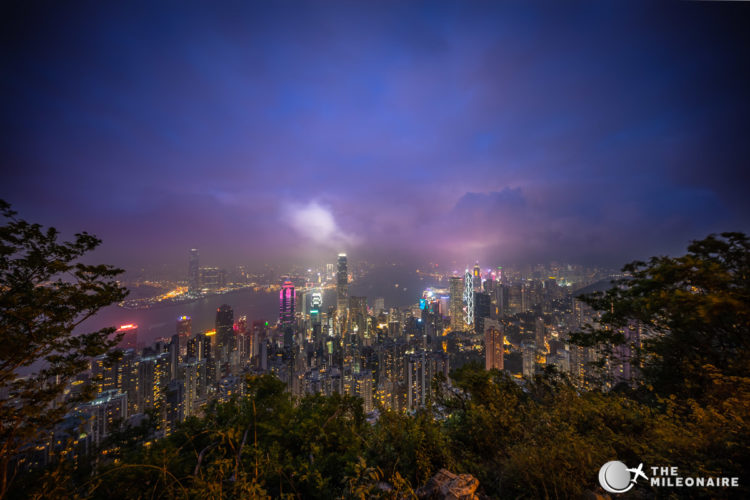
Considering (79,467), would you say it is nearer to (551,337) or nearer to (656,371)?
(656,371)

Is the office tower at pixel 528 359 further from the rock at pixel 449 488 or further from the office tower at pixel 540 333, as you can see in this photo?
the rock at pixel 449 488

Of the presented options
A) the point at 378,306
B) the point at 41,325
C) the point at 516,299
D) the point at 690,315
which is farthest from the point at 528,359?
the point at 378,306

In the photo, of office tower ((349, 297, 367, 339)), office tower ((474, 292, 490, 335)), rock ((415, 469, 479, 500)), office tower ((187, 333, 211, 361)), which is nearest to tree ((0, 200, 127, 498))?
rock ((415, 469, 479, 500))

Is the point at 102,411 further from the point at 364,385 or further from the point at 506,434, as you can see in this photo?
the point at 506,434

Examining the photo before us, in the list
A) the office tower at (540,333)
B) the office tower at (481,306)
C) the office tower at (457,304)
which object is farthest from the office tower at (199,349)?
the office tower at (481,306)

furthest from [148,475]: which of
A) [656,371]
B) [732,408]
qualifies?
[656,371]

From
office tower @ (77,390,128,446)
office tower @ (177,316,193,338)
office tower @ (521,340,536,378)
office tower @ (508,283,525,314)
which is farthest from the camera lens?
office tower @ (508,283,525,314)

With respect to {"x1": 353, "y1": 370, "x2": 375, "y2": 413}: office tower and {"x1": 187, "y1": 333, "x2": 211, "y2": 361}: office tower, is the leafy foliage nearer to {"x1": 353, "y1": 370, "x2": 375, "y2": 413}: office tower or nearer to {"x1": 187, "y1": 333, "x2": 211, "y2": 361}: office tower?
{"x1": 353, "y1": 370, "x2": 375, "y2": 413}: office tower
